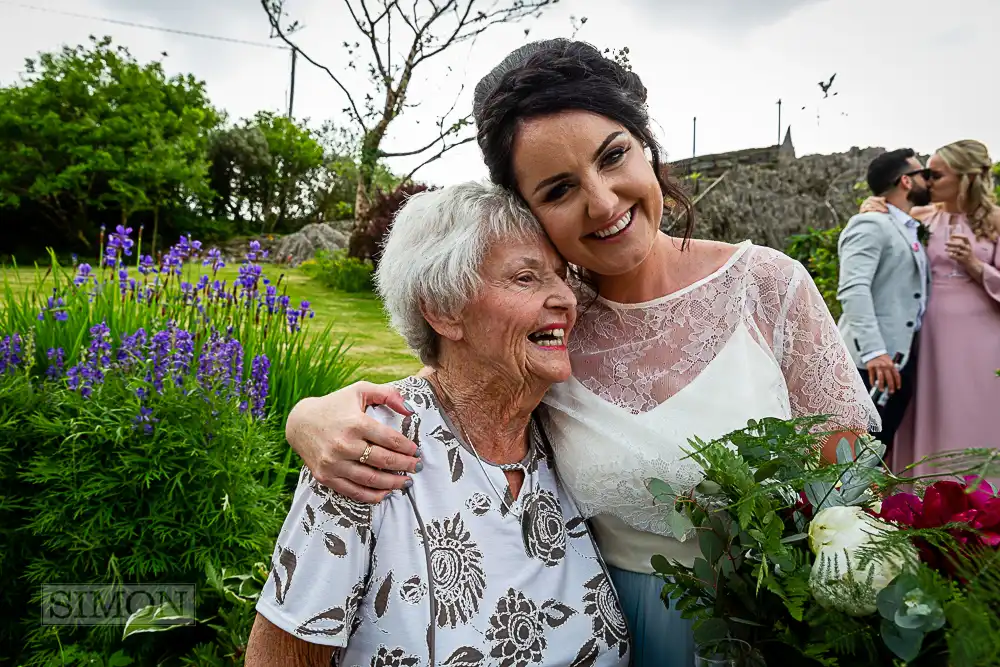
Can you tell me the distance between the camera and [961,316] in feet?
13.4

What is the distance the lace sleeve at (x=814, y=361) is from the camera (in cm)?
176

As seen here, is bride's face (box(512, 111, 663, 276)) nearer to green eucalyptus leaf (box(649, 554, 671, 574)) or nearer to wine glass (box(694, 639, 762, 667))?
green eucalyptus leaf (box(649, 554, 671, 574))

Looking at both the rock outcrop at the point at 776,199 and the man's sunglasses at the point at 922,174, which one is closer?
the man's sunglasses at the point at 922,174

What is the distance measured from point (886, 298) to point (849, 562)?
3.78 meters

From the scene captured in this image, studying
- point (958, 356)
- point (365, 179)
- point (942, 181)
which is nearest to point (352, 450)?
point (958, 356)

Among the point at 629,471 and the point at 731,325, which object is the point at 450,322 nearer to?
the point at 629,471

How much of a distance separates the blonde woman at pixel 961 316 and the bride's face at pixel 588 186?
3.18m

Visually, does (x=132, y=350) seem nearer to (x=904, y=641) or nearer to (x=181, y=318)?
(x=181, y=318)

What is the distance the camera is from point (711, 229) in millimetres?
8578

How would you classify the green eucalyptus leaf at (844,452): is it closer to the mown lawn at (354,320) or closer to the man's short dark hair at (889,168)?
the mown lawn at (354,320)

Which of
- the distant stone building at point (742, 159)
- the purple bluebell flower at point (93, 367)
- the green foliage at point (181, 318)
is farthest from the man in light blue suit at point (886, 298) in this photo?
the distant stone building at point (742, 159)

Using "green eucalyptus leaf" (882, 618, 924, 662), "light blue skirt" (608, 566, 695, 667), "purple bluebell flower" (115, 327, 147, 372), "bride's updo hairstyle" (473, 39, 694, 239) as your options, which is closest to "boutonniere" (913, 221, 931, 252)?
"bride's updo hairstyle" (473, 39, 694, 239)

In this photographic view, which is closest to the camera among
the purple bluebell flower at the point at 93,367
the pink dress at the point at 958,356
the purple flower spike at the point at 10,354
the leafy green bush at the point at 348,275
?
the purple bluebell flower at the point at 93,367

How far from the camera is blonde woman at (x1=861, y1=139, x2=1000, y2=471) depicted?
4.03 m
